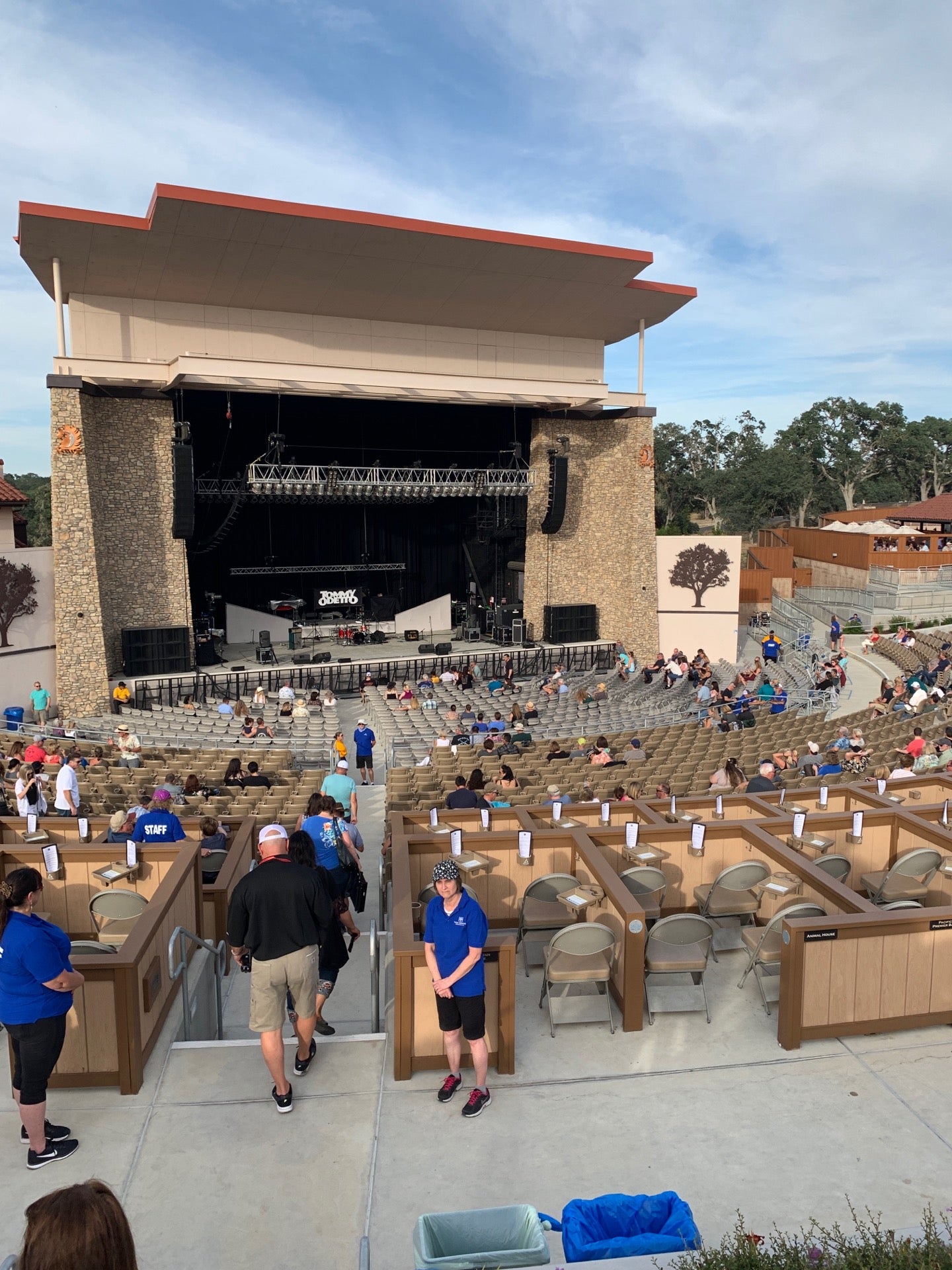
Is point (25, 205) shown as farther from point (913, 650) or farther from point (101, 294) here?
point (913, 650)

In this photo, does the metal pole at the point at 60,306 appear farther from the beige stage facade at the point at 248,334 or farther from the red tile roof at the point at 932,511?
the red tile roof at the point at 932,511

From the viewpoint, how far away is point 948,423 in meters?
59.0

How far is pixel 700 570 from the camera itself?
24.7 meters

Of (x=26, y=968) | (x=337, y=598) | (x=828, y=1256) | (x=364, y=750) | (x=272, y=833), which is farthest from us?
(x=337, y=598)

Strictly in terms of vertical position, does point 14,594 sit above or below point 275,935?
above

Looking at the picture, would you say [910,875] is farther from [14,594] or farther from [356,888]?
[14,594]

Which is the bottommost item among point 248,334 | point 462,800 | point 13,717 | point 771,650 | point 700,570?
point 13,717

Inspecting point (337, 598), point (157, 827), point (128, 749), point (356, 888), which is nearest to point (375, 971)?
point (356, 888)

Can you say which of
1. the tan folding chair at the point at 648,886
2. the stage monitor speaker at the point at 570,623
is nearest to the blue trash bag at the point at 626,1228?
the tan folding chair at the point at 648,886

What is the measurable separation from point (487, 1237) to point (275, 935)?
176 centimetres

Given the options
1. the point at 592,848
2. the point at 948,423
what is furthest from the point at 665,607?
the point at 948,423

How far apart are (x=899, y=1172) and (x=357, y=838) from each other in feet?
15.7

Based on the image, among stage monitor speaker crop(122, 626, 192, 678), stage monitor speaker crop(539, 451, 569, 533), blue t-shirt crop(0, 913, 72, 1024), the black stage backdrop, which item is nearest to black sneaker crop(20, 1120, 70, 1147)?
blue t-shirt crop(0, 913, 72, 1024)

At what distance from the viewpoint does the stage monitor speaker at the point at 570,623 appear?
24672 mm
